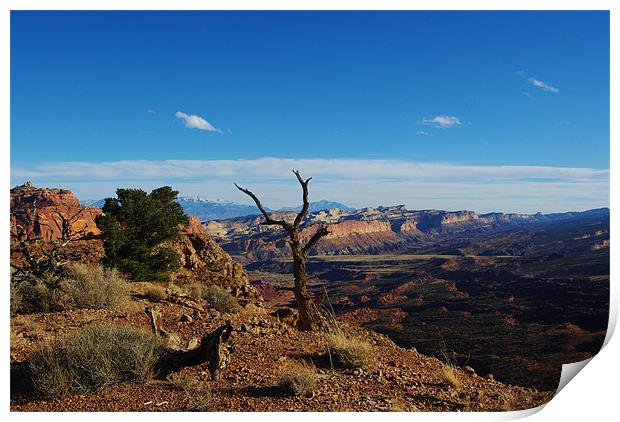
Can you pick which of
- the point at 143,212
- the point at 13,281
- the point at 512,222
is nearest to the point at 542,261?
the point at 143,212

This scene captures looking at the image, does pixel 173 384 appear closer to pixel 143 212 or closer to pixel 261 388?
pixel 261 388

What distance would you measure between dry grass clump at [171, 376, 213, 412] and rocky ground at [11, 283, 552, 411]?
48mm

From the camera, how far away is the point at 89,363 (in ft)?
16.0

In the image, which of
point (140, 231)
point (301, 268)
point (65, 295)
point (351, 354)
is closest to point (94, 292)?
point (65, 295)

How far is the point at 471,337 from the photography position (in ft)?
71.9

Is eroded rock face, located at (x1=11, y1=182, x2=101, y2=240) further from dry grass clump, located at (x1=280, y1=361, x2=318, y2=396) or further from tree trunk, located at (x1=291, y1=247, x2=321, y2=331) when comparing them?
dry grass clump, located at (x1=280, y1=361, x2=318, y2=396)

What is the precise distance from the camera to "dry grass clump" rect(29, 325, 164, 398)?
4.70 m

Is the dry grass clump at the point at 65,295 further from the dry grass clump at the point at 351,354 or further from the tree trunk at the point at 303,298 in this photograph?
the dry grass clump at the point at 351,354

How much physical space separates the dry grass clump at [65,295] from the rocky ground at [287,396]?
186cm

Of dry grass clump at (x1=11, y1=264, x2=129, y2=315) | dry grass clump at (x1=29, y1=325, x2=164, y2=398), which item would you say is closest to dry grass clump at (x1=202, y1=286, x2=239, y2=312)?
dry grass clump at (x1=11, y1=264, x2=129, y2=315)

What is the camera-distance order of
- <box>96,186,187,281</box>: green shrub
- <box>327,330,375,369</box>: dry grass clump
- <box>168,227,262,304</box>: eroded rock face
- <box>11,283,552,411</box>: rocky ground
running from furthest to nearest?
<box>168,227,262,304</box>: eroded rock face
<box>96,186,187,281</box>: green shrub
<box>327,330,375,369</box>: dry grass clump
<box>11,283,552,411</box>: rocky ground

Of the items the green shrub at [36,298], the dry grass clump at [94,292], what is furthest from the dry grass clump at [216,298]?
the green shrub at [36,298]

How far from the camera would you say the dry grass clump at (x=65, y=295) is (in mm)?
8461
